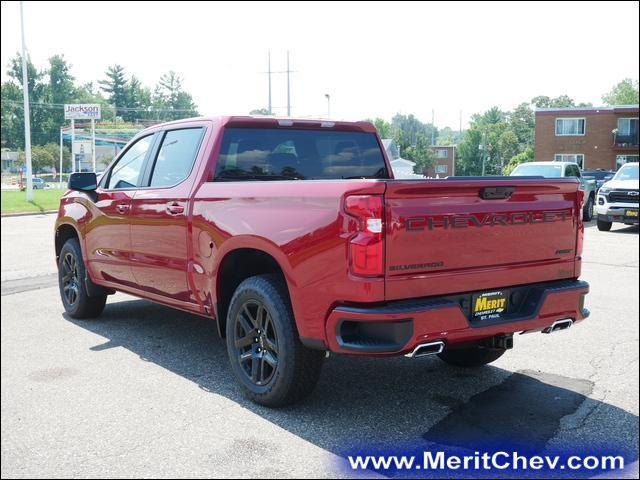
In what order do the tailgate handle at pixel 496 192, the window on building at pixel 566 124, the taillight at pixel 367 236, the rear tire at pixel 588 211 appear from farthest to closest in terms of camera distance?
the window on building at pixel 566 124 → the rear tire at pixel 588 211 → the tailgate handle at pixel 496 192 → the taillight at pixel 367 236

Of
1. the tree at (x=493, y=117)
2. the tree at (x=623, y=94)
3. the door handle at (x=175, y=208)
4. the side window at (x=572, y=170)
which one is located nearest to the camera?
the door handle at (x=175, y=208)

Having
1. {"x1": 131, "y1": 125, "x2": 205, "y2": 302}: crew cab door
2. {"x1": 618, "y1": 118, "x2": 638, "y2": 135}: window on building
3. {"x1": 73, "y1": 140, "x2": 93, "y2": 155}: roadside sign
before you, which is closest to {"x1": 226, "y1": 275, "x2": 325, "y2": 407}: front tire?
{"x1": 131, "y1": 125, "x2": 205, "y2": 302}: crew cab door

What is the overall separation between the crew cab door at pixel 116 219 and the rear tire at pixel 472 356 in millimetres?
2835

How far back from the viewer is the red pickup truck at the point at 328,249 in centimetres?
357

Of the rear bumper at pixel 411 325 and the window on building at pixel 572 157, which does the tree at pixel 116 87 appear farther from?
the rear bumper at pixel 411 325

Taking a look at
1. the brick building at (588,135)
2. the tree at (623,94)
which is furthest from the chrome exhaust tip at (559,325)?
the tree at (623,94)

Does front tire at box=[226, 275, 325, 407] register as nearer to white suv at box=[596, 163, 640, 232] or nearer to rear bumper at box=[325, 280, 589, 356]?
rear bumper at box=[325, 280, 589, 356]

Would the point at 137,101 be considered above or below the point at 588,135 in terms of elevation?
above

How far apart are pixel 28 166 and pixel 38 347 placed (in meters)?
29.3

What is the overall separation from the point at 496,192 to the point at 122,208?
133 inches

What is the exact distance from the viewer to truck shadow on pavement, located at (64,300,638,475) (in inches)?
148

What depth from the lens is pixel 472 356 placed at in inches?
200

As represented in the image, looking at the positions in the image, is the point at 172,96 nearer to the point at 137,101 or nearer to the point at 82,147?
the point at 137,101

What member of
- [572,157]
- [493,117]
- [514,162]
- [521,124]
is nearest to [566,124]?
[572,157]
